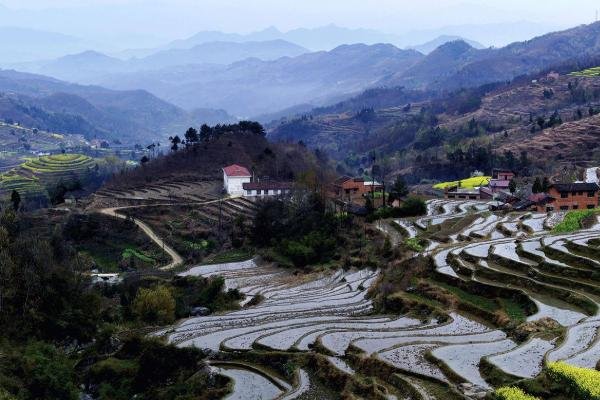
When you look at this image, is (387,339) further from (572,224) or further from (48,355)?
(572,224)

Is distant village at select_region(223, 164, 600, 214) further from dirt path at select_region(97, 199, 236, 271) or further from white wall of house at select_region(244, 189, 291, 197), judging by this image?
dirt path at select_region(97, 199, 236, 271)

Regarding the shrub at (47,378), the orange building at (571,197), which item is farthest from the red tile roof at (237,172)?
the shrub at (47,378)

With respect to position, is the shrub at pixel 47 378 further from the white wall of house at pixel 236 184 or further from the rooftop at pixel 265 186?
the white wall of house at pixel 236 184

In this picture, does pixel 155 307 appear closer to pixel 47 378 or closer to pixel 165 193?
pixel 47 378

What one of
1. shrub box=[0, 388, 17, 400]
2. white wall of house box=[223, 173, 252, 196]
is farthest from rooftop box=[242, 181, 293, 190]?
shrub box=[0, 388, 17, 400]

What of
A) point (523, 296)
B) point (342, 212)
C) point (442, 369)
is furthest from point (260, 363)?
point (342, 212)

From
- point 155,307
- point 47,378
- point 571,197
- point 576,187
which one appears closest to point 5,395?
point 47,378
